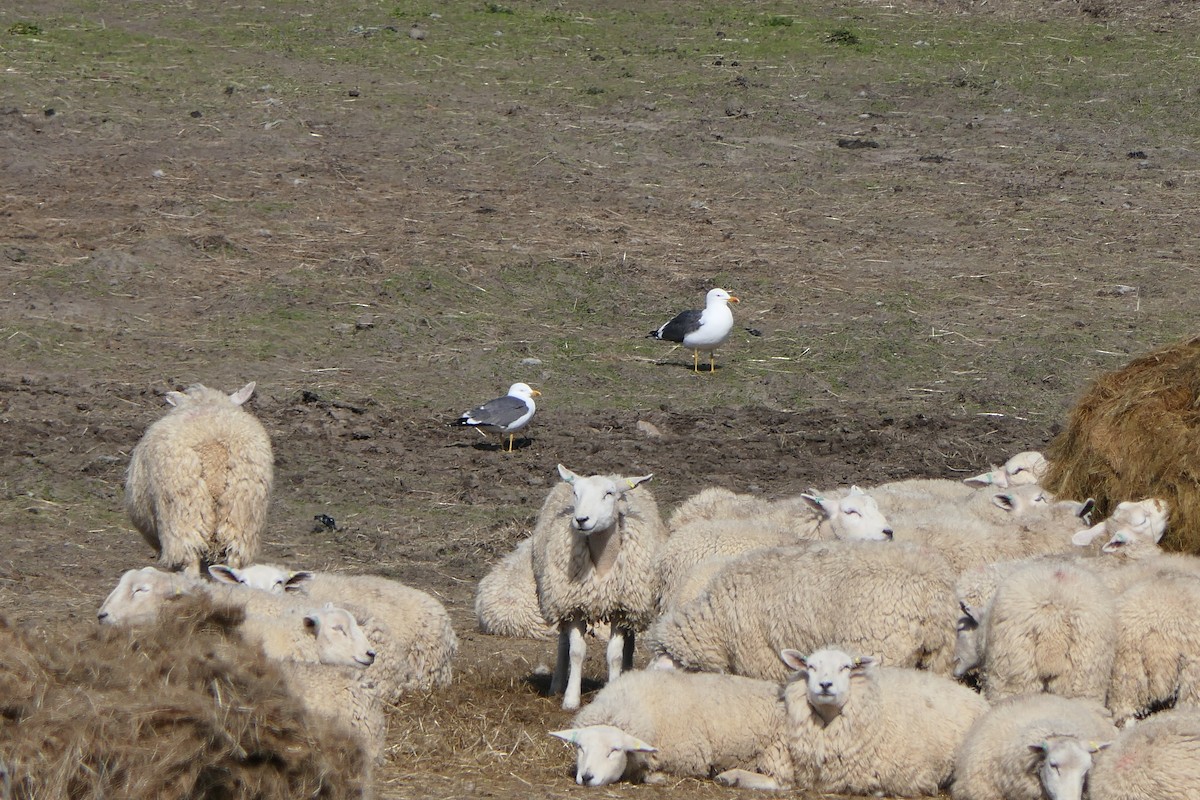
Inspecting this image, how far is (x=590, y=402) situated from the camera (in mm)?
13930

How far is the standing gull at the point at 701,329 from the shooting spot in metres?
14.5

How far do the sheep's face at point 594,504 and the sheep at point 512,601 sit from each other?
1296 mm

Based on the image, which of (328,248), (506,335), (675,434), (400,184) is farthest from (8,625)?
(400,184)

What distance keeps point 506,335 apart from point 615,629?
6.81m

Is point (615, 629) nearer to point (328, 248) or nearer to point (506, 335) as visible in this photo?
point (506, 335)

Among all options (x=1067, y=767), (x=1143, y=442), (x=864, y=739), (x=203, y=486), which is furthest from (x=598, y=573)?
(x=1143, y=442)

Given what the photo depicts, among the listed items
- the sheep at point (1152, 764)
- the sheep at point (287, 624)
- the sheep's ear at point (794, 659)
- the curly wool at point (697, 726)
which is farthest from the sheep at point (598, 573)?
the sheep at point (1152, 764)

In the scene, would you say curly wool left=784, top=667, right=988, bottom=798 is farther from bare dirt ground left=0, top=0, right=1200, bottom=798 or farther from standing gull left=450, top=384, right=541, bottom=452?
standing gull left=450, top=384, right=541, bottom=452

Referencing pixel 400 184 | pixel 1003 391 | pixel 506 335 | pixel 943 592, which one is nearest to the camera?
pixel 943 592

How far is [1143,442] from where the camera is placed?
9617 mm

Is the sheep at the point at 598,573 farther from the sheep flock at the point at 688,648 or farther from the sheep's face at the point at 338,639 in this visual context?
the sheep's face at the point at 338,639

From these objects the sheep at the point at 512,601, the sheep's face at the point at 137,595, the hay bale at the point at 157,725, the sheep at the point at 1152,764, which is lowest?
the sheep at the point at 512,601

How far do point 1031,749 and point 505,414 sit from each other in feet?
22.4

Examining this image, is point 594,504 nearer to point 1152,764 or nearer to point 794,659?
point 794,659
